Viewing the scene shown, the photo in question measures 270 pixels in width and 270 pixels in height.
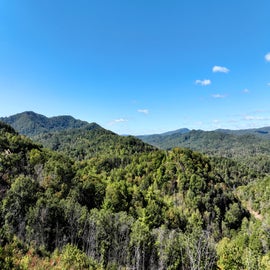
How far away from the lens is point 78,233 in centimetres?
4200

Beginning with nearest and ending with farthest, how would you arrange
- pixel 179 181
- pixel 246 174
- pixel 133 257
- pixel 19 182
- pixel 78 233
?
1. pixel 133 257
2. pixel 78 233
3. pixel 19 182
4. pixel 179 181
5. pixel 246 174

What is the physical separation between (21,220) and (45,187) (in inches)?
840

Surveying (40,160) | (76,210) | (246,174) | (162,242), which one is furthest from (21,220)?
(246,174)

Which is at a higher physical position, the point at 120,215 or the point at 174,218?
the point at 120,215

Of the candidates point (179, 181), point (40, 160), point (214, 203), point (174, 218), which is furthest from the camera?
point (179, 181)

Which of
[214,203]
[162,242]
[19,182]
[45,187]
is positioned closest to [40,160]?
[45,187]

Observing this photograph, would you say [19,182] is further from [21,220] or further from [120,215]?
[120,215]

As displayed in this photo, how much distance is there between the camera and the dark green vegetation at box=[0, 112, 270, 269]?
35188 mm

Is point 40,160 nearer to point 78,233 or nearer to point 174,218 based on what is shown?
point 78,233

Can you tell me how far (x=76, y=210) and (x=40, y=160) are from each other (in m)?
42.3

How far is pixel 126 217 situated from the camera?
146 feet

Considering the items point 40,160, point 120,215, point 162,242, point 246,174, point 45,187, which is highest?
point 40,160

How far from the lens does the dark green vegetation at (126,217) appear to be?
115 ft

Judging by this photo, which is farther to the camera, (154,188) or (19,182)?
(154,188)
